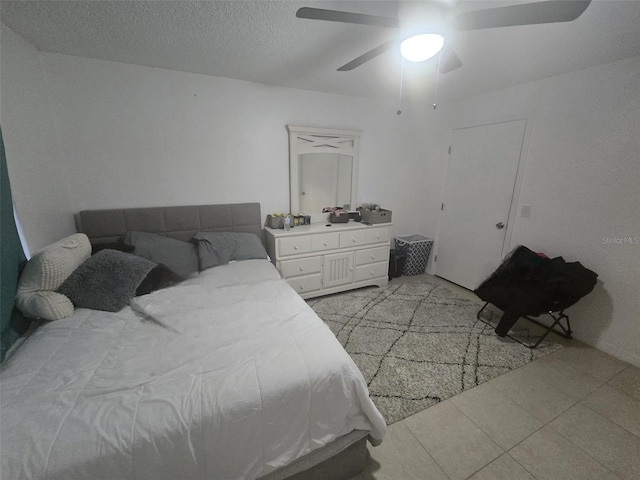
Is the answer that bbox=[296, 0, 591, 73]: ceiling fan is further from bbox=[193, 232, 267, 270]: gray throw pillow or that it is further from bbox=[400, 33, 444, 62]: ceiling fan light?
bbox=[193, 232, 267, 270]: gray throw pillow

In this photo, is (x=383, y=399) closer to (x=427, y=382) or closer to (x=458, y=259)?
(x=427, y=382)

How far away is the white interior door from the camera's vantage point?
9.13ft

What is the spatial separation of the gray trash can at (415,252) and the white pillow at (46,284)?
133 inches

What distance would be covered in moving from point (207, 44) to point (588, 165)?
10.4ft

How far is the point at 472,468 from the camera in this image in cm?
133

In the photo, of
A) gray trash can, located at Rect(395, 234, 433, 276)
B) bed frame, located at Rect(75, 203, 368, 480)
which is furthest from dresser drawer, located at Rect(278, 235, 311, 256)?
gray trash can, located at Rect(395, 234, 433, 276)

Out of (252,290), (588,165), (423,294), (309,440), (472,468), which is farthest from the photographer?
(423,294)

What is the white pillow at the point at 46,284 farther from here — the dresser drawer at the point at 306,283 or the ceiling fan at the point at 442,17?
the ceiling fan at the point at 442,17

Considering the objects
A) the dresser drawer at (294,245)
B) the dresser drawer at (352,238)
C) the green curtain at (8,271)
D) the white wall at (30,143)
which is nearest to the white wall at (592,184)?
the dresser drawer at (352,238)

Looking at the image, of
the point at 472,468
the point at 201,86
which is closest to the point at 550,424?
the point at 472,468

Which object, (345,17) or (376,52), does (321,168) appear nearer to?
(376,52)

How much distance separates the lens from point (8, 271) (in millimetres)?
1363

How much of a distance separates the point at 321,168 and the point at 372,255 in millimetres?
1226

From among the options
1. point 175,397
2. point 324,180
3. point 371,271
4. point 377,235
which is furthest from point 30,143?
point 371,271
